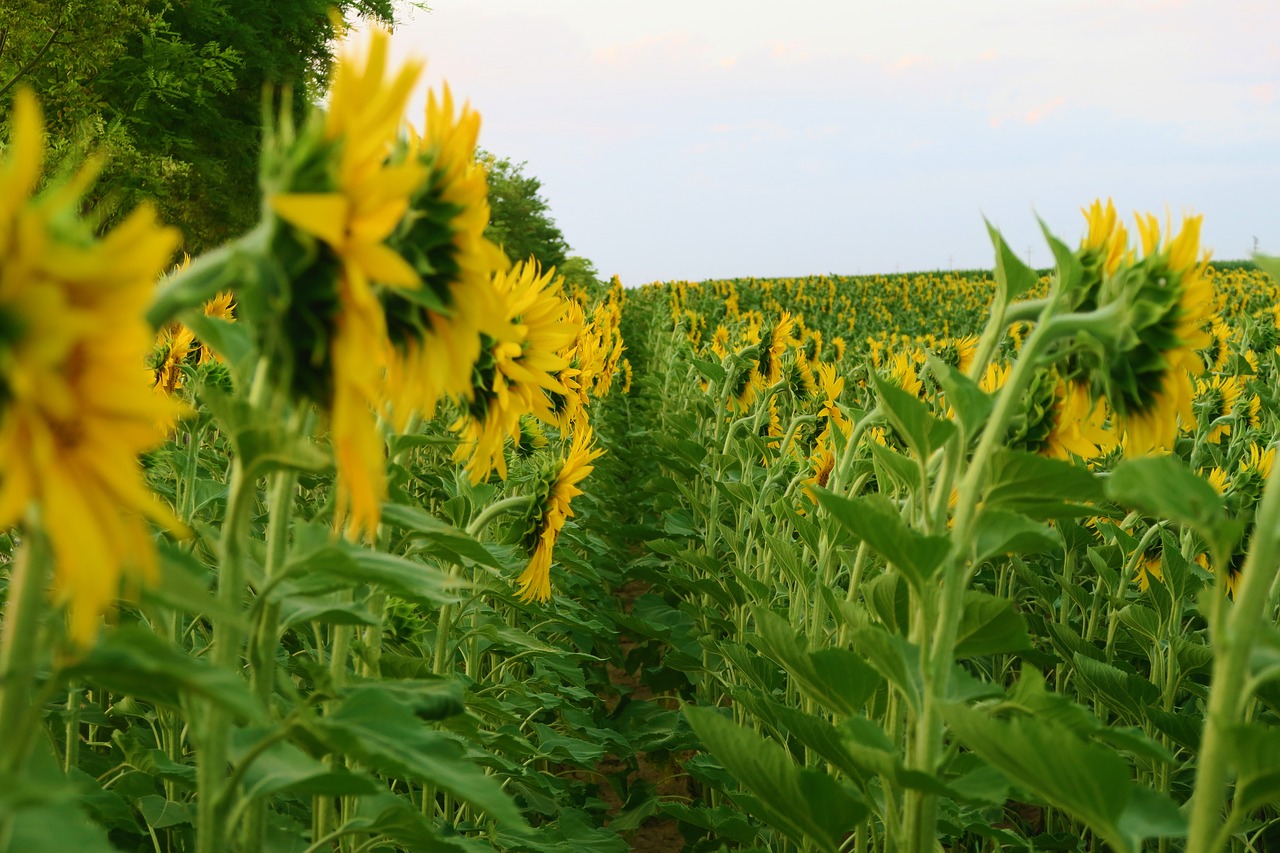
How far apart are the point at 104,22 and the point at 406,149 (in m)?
17.5

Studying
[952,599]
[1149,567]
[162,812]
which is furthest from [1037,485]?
[1149,567]

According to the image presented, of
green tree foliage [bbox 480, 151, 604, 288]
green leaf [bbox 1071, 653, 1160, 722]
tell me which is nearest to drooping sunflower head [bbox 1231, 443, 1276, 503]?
green leaf [bbox 1071, 653, 1160, 722]

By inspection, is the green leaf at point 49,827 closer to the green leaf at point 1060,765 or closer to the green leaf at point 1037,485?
the green leaf at point 1060,765

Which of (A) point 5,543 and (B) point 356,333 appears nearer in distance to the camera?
(B) point 356,333

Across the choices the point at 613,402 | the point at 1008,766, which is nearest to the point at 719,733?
the point at 1008,766

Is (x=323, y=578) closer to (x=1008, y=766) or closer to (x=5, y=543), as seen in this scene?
(x=1008, y=766)

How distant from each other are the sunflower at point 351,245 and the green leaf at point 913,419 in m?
0.87

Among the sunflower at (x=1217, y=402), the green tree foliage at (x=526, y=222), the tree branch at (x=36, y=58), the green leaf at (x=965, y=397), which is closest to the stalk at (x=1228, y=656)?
the green leaf at (x=965, y=397)

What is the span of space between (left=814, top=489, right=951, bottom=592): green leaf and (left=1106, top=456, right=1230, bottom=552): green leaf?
302 millimetres

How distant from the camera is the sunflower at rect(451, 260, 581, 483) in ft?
5.80

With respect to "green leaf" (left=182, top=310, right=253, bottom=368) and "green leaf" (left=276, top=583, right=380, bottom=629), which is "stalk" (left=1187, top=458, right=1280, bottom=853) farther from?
"green leaf" (left=182, top=310, right=253, bottom=368)

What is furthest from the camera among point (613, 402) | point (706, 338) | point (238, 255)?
point (706, 338)

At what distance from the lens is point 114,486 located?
670 mm

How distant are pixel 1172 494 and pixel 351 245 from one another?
2.83 feet
